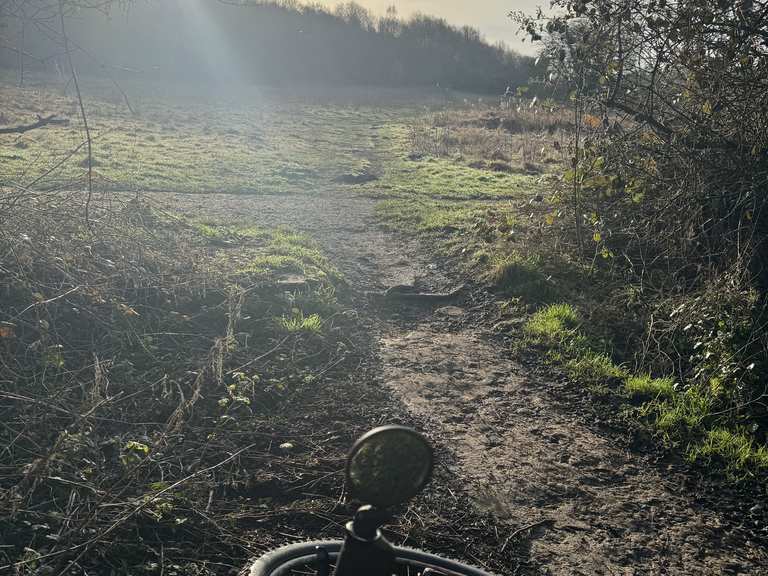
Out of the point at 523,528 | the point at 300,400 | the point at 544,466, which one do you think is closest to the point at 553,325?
the point at 544,466

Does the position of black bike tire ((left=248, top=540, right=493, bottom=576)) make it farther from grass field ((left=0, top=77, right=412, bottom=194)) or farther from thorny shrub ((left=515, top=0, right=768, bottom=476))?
grass field ((left=0, top=77, right=412, bottom=194))

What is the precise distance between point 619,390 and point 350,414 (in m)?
1.94

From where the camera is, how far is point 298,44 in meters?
48.4

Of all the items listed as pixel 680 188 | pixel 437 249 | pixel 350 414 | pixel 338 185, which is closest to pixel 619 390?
pixel 350 414

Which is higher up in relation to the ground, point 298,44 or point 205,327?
point 298,44

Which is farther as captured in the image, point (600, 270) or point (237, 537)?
point (600, 270)

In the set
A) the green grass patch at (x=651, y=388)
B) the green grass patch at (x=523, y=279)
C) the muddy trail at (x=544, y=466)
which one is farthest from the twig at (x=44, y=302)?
the green grass patch at (x=523, y=279)

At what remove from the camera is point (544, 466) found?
13.9 ft

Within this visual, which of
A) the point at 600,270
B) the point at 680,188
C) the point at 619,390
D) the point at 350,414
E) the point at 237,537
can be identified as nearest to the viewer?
the point at 237,537

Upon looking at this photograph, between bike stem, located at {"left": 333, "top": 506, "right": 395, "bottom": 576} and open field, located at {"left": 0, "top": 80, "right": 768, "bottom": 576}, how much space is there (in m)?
1.50

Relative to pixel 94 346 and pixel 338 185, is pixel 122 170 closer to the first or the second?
pixel 338 185

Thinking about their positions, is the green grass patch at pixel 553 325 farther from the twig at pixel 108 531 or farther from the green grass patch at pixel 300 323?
the twig at pixel 108 531

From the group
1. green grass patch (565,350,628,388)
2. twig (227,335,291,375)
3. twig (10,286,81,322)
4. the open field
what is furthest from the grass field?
green grass patch (565,350,628,388)

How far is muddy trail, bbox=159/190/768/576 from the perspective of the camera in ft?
11.4
